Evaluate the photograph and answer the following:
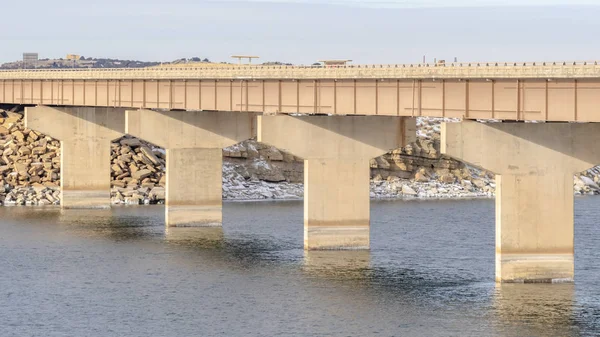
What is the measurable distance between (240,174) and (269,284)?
5018 cm

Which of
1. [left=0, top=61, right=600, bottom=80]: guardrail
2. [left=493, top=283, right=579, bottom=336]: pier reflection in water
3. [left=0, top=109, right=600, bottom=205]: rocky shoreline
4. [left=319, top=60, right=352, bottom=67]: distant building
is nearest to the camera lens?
[left=493, top=283, right=579, bottom=336]: pier reflection in water

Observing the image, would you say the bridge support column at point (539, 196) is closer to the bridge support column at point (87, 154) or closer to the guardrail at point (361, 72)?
the guardrail at point (361, 72)

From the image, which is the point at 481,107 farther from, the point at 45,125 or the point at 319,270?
the point at 45,125

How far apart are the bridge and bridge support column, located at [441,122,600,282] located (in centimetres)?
4

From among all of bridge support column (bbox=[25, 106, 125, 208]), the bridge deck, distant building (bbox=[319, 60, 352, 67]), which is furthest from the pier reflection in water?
bridge support column (bbox=[25, 106, 125, 208])

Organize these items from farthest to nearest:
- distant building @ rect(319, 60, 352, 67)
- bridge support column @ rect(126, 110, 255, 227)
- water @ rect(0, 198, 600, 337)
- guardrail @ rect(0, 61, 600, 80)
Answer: bridge support column @ rect(126, 110, 255, 227)
distant building @ rect(319, 60, 352, 67)
guardrail @ rect(0, 61, 600, 80)
water @ rect(0, 198, 600, 337)

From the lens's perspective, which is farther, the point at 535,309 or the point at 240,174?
the point at 240,174

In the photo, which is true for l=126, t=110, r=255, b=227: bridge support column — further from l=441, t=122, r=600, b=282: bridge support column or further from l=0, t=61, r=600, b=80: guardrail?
l=441, t=122, r=600, b=282: bridge support column

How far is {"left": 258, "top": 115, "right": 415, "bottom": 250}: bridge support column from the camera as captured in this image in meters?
70.6

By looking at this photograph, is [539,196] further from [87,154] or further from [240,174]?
[240,174]

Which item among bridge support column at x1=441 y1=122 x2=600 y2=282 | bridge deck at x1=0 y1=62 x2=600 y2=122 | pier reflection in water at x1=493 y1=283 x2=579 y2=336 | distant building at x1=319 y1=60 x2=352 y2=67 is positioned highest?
distant building at x1=319 y1=60 x2=352 y2=67

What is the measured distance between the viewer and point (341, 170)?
70.6 m

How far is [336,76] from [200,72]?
14.5m

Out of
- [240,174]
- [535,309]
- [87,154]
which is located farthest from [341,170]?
[240,174]
